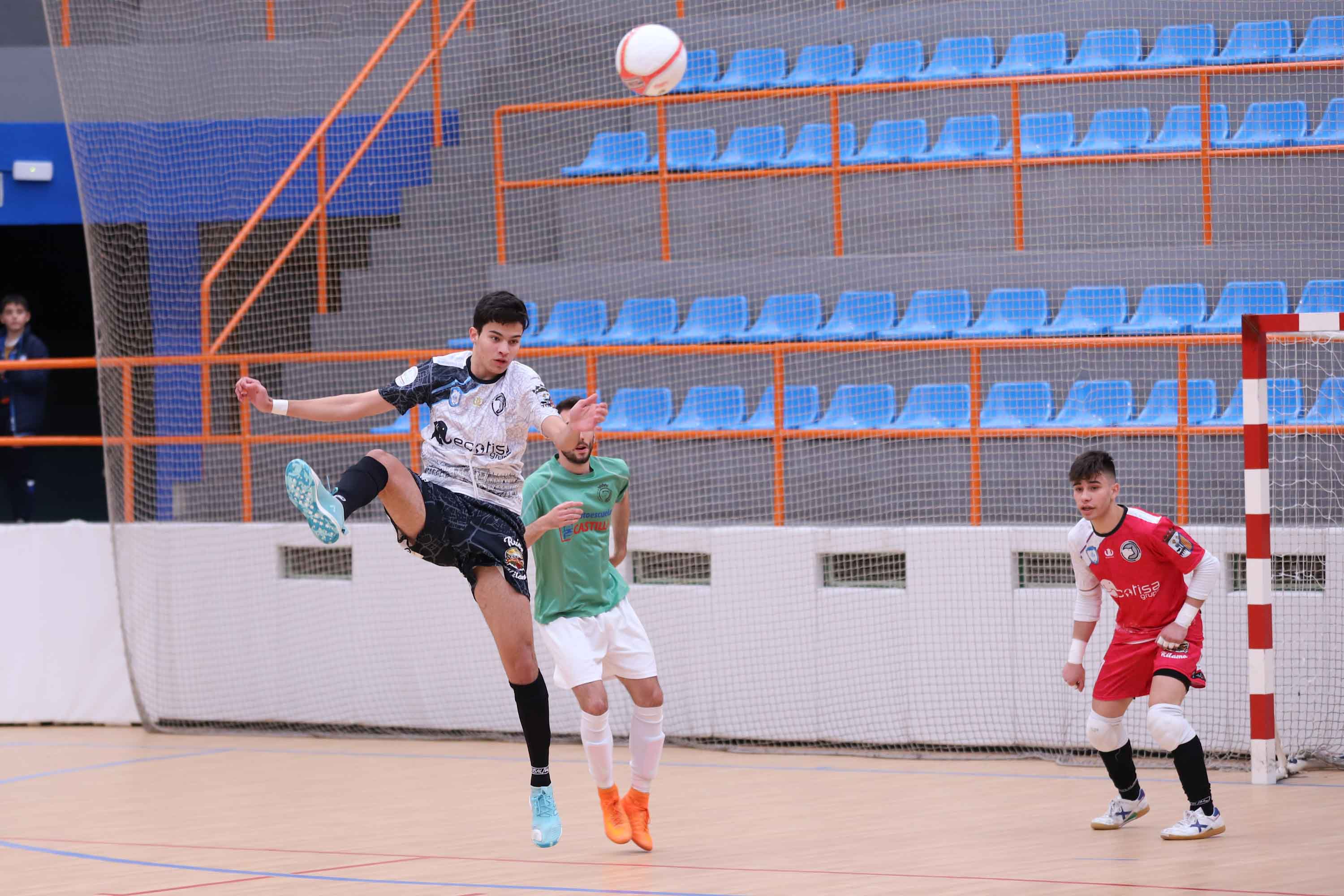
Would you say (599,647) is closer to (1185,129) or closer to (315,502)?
(315,502)

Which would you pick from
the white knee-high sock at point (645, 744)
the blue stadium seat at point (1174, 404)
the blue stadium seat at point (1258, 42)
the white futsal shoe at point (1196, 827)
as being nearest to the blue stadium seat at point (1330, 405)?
the blue stadium seat at point (1174, 404)

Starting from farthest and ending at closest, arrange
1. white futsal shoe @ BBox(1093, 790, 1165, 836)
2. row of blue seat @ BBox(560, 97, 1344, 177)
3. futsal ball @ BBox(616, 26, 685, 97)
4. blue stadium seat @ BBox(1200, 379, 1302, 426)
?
row of blue seat @ BBox(560, 97, 1344, 177) → futsal ball @ BBox(616, 26, 685, 97) → blue stadium seat @ BBox(1200, 379, 1302, 426) → white futsal shoe @ BBox(1093, 790, 1165, 836)

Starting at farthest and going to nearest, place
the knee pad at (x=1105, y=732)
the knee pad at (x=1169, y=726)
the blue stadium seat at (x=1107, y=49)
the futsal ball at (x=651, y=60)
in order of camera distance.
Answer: the blue stadium seat at (x=1107, y=49) → the futsal ball at (x=651, y=60) → the knee pad at (x=1105, y=732) → the knee pad at (x=1169, y=726)

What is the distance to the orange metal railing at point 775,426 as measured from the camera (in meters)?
9.75

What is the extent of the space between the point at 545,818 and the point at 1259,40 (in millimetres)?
9429

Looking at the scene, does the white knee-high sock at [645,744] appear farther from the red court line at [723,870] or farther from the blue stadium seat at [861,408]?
the blue stadium seat at [861,408]

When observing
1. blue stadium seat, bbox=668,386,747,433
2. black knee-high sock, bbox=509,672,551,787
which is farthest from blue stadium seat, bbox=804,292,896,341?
black knee-high sock, bbox=509,672,551,787

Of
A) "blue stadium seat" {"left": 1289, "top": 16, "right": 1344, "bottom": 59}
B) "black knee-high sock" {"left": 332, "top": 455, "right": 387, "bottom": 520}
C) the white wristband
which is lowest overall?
the white wristband

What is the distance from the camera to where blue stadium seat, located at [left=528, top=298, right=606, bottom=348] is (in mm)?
12961

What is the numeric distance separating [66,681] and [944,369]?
6604 mm

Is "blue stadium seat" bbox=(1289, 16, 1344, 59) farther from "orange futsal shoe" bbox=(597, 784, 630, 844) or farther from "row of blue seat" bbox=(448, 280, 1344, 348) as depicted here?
"orange futsal shoe" bbox=(597, 784, 630, 844)

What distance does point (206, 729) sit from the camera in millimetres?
11688

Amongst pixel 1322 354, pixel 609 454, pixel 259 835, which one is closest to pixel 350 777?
pixel 259 835

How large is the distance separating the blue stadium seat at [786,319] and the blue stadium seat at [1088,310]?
1.64m
